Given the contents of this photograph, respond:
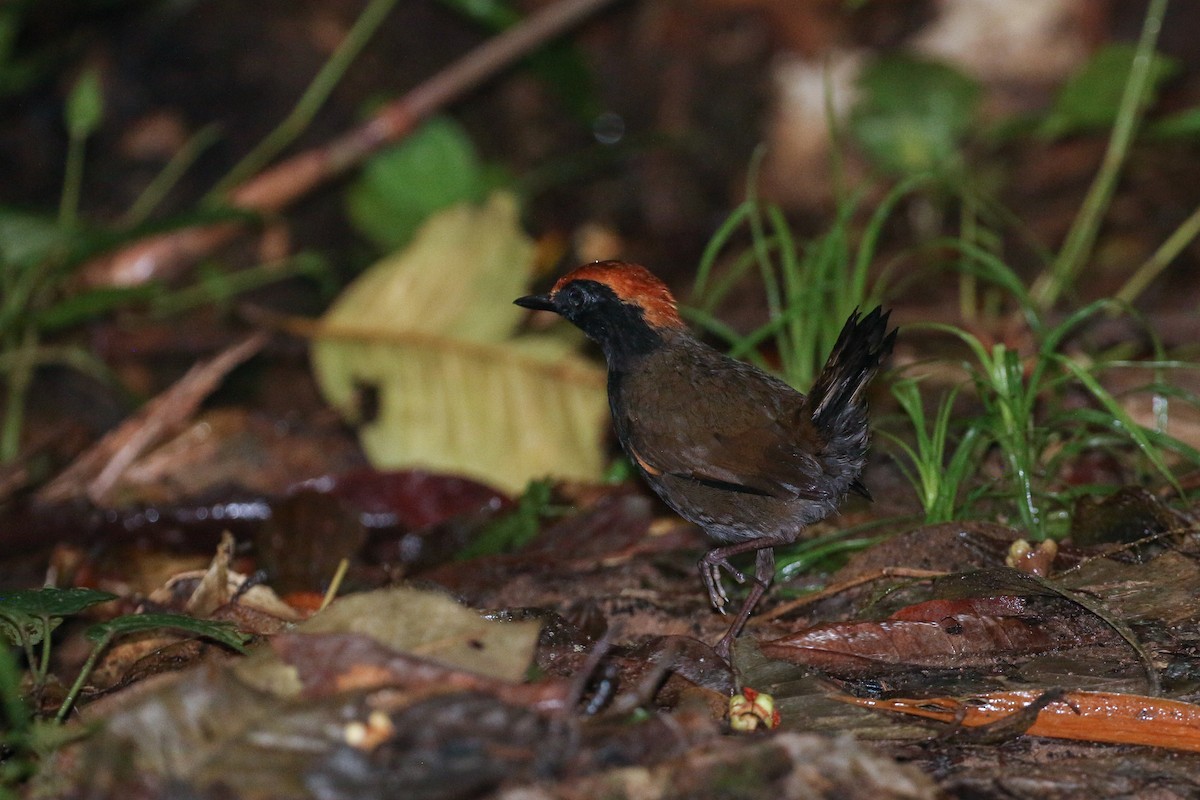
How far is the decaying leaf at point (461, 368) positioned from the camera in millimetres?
5906

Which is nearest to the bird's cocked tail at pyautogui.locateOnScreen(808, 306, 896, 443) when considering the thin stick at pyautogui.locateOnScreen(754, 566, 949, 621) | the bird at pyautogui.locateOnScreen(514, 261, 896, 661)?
the bird at pyautogui.locateOnScreen(514, 261, 896, 661)

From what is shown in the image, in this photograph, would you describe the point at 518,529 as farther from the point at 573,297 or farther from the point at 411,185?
the point at 411,185

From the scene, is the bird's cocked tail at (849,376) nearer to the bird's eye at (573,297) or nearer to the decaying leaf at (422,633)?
the bird's eye at (573,297)

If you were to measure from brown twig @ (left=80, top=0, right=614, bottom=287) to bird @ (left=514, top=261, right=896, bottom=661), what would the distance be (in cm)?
318

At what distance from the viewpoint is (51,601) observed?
318cm

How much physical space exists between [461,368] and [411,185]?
215cm

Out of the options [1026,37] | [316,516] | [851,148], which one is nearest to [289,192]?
[316,516]

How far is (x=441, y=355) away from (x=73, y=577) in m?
2.11

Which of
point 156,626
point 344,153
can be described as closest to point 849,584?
point 156,626

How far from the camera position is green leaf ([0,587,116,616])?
123 inches

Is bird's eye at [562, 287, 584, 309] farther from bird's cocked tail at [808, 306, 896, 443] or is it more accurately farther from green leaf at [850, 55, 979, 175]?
green leaf at [850, 55, 979, 175]

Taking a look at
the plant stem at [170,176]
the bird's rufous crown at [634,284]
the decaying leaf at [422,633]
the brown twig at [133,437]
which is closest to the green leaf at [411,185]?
the plant stem at [170,176]

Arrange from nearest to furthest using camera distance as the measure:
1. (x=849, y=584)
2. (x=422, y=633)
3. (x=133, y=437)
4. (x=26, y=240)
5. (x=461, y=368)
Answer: (x=422, y=633) → (x=849, y=584) → (x=133, y=437) → (x=26, y=240) → (x=461, y=368)

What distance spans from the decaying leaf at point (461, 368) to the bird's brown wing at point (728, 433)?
155 centimetres
